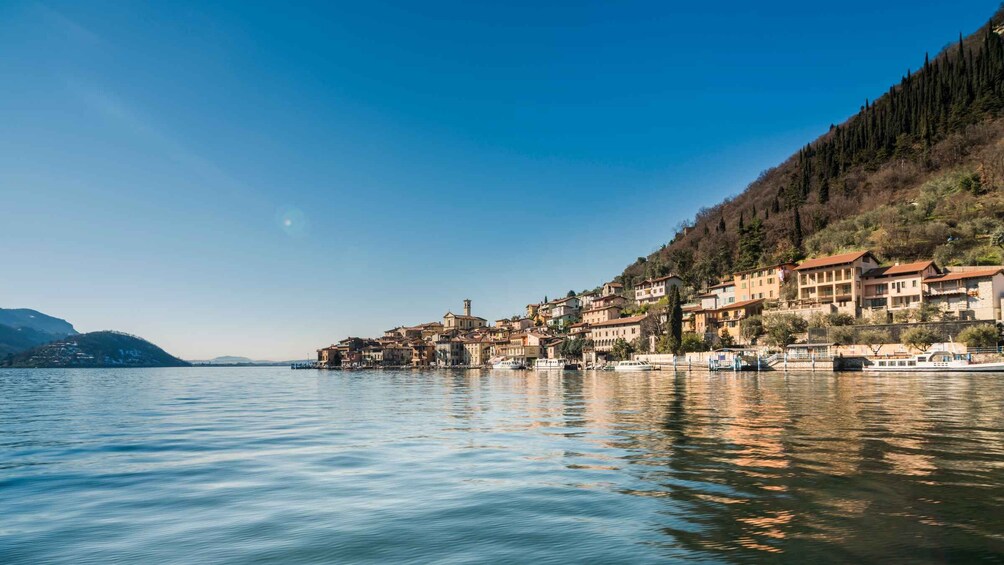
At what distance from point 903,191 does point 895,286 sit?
129 feet

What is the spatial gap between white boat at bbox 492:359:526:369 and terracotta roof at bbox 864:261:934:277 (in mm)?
65241

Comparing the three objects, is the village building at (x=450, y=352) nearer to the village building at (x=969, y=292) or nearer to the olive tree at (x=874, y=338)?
the olive tree at (x=874, y=338)

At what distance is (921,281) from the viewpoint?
66.9m

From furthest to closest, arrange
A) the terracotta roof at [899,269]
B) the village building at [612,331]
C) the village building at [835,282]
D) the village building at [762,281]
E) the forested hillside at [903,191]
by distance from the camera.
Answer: the village building at [612,331], the village building at [762,281], the forested hillside at [903,191], the village building at [835,282], the terracotta roof at [899,269]

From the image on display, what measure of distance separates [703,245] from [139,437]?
119 m

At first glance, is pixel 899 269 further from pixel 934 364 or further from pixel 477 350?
pixel 477 350

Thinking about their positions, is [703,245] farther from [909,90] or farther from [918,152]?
[909,90]

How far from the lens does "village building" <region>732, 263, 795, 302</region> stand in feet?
277

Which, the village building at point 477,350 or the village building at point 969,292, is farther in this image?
the village building at point 477,350

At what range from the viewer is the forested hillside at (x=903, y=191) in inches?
3127

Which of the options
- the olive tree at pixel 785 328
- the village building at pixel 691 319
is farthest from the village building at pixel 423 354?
the olive tree at pixel 785 328

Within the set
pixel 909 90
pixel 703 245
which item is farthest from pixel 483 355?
pixel 909 90

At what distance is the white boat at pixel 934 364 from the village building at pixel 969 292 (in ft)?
22.5

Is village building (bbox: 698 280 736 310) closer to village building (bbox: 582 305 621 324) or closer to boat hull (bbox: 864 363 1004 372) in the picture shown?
village building (bbox: 582 305 621 324)
